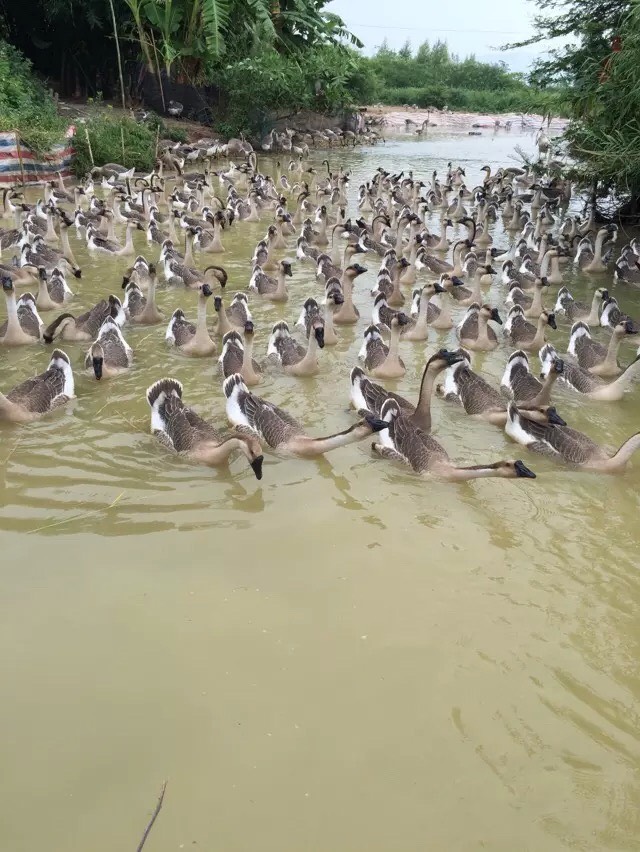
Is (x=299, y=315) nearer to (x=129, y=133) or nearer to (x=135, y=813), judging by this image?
(x=135, y=813)

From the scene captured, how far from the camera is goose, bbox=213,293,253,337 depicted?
940 centimetres

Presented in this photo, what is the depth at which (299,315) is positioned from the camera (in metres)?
11.4

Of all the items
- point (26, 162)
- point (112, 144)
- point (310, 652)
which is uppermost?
point (112, 144)

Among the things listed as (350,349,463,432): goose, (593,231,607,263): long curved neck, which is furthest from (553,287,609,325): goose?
(350,349,463,432): goose

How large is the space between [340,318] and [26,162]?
13.3 meters

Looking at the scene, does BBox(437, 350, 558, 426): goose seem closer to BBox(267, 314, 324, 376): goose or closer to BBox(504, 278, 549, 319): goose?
BBox(267, 314, 324, 376): goose

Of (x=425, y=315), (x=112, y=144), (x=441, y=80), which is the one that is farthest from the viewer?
(x=441, y=80)

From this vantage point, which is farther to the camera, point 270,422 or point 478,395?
point 478,395

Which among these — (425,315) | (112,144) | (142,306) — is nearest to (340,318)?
(425,315)

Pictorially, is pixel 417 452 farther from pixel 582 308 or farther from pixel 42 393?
pixel 582 308

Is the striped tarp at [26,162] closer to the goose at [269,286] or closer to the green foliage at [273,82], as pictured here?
the goose at [269,286]

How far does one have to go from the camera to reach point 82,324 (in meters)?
9.44

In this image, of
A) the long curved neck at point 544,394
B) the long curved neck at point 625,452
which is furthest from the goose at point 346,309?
the long curved neck at point 625,452

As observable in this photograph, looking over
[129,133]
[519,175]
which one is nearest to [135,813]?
[129,133]
